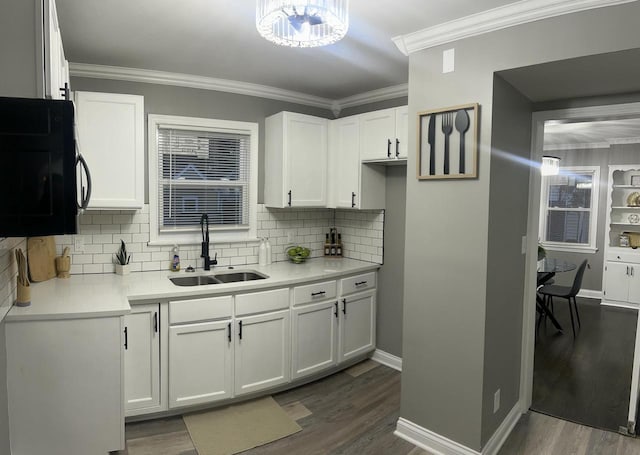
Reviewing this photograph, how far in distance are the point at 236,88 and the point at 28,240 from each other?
6.35ft

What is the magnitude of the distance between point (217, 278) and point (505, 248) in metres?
2.18

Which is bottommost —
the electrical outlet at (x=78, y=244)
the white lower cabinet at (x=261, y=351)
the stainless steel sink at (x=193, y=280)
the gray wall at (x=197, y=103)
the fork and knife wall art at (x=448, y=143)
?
the white lower cabinet at (x=261, y=351)

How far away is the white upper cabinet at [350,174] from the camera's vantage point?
3.65 meters

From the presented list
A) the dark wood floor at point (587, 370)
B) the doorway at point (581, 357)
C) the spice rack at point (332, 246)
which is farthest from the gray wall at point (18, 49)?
the dark wood floor at point (587, 370)

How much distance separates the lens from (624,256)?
6.17 meters

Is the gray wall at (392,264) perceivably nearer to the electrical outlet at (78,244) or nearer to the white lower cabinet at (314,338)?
Result: the white lower cabinet at (314,338)

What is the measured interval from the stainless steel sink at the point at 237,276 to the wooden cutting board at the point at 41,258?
114cm

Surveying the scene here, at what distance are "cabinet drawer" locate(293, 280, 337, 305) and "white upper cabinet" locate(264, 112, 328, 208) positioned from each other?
757 millimetres

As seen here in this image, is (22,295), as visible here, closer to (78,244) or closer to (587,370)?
(78,244)

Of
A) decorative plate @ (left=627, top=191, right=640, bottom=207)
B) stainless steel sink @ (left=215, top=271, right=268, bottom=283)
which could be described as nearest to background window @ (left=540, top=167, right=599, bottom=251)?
decorative plate @ (left=627, top=191, right=640, bottom=207)

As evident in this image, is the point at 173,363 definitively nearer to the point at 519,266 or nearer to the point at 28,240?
the point at 28,240

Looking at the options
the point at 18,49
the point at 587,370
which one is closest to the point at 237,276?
the point at 18,49

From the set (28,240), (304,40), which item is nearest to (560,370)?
(304,40)

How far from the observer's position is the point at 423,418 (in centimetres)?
260
